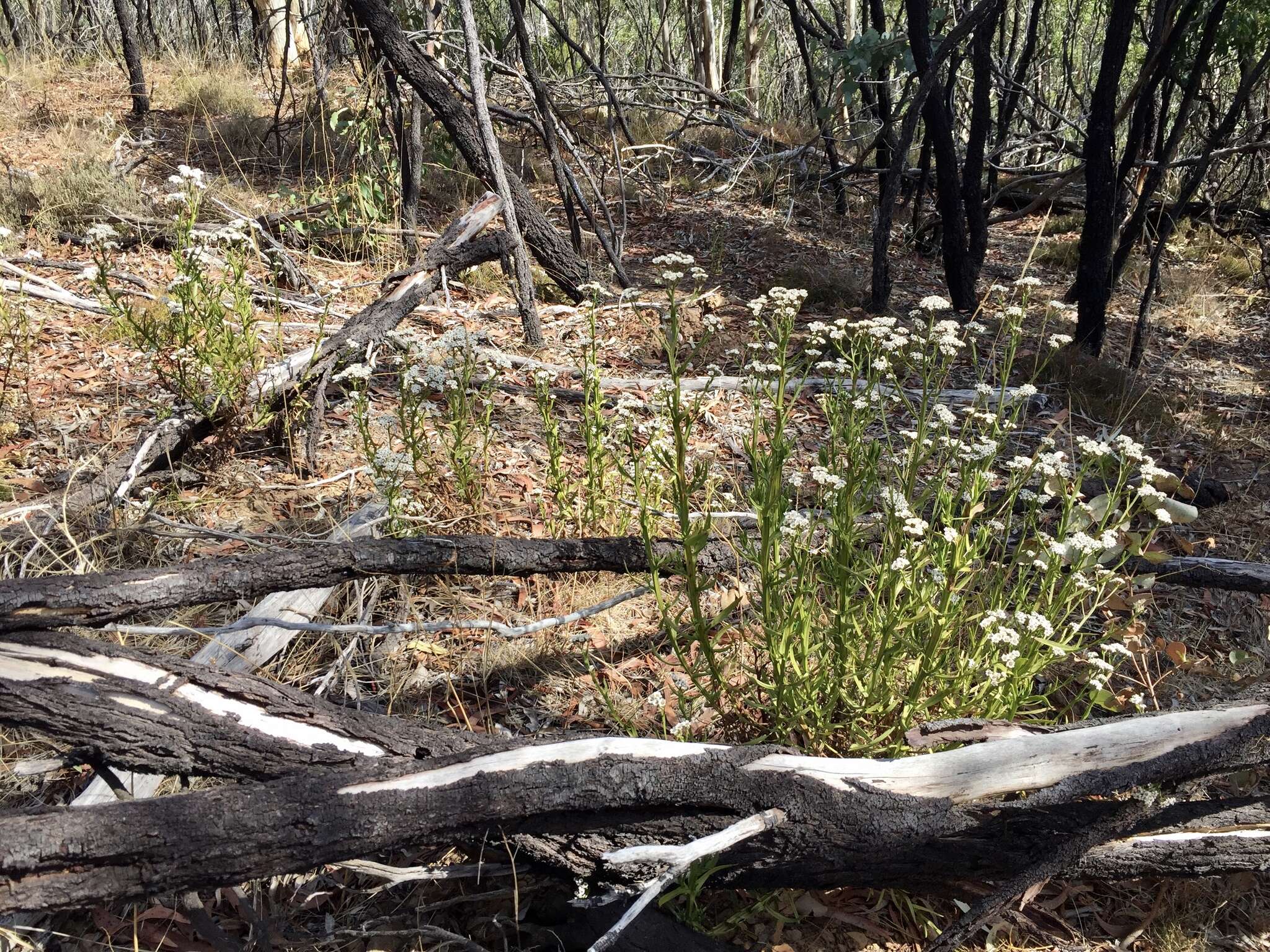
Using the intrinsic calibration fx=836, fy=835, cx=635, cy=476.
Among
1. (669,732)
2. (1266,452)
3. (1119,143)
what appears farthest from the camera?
(1119,143)

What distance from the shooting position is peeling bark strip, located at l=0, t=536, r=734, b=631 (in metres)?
2.09

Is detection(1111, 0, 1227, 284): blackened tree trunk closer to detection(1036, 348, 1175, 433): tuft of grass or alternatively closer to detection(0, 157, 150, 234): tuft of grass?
detection(1036, 348, 1175, 433): tuft of grass

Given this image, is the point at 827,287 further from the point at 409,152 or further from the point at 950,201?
the point at 409,152

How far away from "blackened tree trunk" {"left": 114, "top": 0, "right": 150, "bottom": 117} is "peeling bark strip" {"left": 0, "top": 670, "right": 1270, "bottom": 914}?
28.4 ft

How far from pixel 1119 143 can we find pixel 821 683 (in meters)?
10.8

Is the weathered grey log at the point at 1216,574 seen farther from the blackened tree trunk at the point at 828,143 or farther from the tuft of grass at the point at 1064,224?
the tuft of grass at the point at 1064,224

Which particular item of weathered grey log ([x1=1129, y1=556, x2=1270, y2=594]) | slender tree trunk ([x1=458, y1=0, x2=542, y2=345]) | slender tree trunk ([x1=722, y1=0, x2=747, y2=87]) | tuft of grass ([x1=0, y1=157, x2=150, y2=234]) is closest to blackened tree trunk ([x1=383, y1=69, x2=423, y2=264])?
slender tree trunk ([x1=458, y1=0, x2=542, y2=345])

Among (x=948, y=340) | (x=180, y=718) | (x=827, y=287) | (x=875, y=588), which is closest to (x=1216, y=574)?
(x=875, y=588)

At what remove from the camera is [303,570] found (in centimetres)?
238

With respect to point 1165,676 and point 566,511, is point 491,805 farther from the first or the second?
point 1165,676

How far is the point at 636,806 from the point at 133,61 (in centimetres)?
966

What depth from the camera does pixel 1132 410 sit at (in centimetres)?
477

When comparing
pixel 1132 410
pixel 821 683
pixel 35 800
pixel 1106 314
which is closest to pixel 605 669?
pixel 821 683

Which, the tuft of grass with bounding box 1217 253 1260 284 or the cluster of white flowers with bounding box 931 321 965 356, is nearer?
the cluster of white flowers with bounding box 931 321 965 356
